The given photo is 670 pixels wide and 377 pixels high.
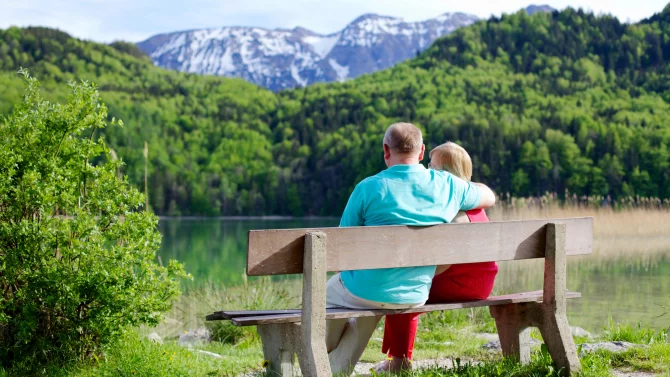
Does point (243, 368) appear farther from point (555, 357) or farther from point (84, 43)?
point (84, 43)

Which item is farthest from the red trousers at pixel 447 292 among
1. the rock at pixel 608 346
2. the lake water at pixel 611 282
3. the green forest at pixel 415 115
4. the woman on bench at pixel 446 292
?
the green forest at pixel 415 115

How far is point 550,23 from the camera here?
3194 inches

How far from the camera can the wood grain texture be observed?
3.06 metres

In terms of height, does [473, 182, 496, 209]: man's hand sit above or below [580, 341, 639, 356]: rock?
above

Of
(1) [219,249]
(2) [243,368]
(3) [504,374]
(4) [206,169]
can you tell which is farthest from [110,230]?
(4) [206,169]

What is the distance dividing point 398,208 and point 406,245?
0.23 m

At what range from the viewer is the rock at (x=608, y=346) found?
4.42 m

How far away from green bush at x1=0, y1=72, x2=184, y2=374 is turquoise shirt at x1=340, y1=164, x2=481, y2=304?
3.91 ft

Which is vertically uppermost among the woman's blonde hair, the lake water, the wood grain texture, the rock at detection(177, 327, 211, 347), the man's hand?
the woman's blonde hair

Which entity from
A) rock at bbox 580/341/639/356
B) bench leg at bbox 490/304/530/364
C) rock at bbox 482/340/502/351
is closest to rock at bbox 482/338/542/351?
rock at bbox 482/340/502/351

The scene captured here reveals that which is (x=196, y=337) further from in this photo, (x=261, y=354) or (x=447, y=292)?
(x=447, y=292)

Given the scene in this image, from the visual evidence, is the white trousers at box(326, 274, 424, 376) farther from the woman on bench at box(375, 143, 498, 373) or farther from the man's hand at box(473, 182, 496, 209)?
the man's hand at box(473, 182, 496, 209)

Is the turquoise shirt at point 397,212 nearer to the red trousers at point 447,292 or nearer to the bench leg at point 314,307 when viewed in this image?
the red trousers at point 447,292

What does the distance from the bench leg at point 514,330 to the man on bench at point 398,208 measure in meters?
0.65
